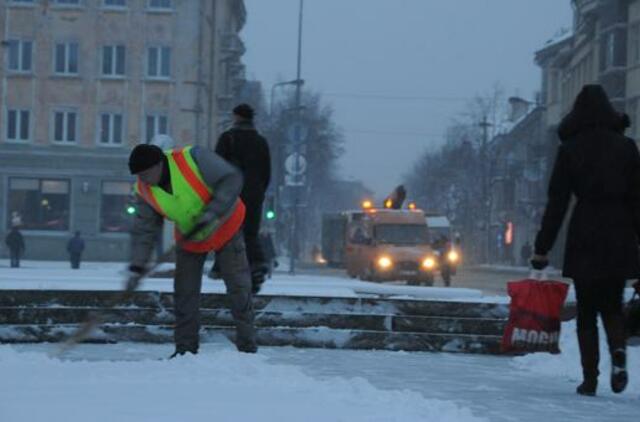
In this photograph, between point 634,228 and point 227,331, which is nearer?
point 634,228

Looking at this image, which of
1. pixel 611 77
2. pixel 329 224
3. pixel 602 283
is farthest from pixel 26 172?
pixel 602 283

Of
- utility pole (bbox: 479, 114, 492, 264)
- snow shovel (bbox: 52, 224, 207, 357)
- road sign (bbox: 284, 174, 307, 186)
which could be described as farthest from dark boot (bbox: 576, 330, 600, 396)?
utility pole (bbox: 479, 114, 492, 264)

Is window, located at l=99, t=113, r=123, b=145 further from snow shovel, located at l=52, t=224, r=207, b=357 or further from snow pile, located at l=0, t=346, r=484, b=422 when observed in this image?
snow pile, located at l=0, t=346, r=484, b=422

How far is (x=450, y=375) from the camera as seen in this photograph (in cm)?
970

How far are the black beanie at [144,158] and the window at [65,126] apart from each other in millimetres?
52008

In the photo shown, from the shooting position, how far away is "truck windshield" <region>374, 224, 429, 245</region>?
39688 millimetres

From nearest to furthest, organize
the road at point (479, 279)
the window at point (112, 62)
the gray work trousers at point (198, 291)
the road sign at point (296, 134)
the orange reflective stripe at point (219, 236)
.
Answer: the orange reflective stripe at point (219, 236)
the gray work trousers at point (198, 291)
the road sign at point (296, 134)
the road at point (479, 279)
the window at point (112, 62)

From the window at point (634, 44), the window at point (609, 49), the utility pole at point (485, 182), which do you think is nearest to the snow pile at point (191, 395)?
the window at point (634, 44)

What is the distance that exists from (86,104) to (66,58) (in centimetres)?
239

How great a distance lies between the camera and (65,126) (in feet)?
195

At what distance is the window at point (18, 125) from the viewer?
58.8 metres

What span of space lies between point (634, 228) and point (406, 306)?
156 inches

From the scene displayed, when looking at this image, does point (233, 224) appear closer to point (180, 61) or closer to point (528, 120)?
point (180, 61)

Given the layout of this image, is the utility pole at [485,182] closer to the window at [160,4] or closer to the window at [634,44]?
the window at [634,44]
